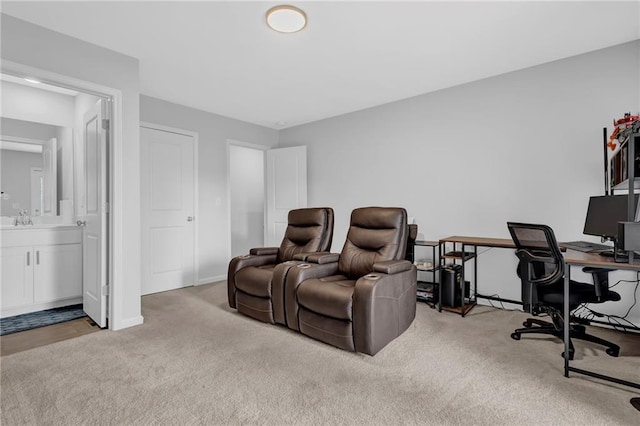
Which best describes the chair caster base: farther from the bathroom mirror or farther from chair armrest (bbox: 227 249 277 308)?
the bathroom mirror

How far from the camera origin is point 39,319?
10.3ft

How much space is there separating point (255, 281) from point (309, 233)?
0.79m

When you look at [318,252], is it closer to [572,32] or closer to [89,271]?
[89,271]

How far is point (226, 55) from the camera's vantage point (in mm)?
2971

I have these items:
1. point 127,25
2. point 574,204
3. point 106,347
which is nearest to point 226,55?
point 127,25

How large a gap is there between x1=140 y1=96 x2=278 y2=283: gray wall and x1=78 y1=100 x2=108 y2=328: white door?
1.28m

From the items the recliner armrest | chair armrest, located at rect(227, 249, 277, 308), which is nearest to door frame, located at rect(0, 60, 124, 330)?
chair armrest, located at rect(227, 249, 277, 308)

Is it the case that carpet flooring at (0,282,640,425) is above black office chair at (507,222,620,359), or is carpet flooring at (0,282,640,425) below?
below

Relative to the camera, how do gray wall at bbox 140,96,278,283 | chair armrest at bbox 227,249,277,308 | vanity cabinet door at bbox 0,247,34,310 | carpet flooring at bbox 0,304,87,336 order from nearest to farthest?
carpet flooring at bbox 0,304,87,336, vanity cabinet door at bbox 0,247,34,310, chair armrest at bbox 227,249,277,308, gray wall at bbox 140,96,278,283

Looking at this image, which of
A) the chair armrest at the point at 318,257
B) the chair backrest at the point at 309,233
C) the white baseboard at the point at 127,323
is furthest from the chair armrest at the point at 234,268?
the white baseboard at the point at 127,323

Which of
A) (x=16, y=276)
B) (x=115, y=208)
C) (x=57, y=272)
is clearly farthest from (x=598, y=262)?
(x=16, y=276)

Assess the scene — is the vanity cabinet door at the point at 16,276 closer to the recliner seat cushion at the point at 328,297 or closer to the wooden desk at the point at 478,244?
the recliner seat cushion at the point at 328,297

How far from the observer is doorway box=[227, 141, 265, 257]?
19.9 ft

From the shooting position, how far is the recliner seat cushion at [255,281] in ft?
9.60
